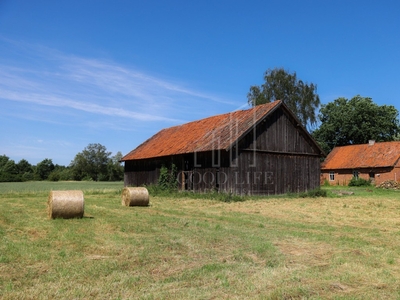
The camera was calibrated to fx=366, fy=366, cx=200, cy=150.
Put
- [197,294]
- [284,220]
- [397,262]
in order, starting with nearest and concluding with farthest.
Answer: [197,294]
[397,262]
[284,220]

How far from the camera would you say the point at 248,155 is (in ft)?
77.3

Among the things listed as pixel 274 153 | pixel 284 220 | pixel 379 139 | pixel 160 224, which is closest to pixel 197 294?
pixel 160 224

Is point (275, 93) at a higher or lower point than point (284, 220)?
higher

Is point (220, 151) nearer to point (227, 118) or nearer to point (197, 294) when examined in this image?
point (227, 118)

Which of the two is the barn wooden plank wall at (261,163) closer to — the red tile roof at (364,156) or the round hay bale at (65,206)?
the round hay bale at (65,206)

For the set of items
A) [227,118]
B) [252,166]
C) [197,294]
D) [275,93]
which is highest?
[275,93]

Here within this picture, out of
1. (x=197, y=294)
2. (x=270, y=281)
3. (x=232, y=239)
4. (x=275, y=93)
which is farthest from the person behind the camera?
(x=275, y=93)

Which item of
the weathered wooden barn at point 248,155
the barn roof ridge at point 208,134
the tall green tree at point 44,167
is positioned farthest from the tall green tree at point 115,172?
the weathered wooden barn at point 248,155

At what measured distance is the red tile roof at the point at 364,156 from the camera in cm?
4091

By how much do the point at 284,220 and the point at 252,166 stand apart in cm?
1120

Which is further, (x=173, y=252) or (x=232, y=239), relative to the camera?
(x=232, y=239)

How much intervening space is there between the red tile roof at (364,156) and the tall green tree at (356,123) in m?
5.78

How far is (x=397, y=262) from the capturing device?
6863 millimetres

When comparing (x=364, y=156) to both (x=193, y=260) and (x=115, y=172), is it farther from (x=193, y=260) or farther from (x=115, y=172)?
(x=115, y=172)
